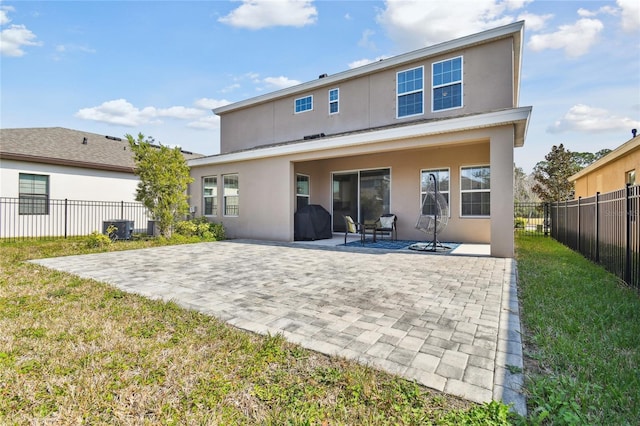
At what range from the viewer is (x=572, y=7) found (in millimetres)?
7301

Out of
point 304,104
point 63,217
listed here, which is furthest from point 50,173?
point 304,104

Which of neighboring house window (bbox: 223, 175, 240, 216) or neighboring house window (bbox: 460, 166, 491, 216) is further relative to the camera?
neighboring house window (bbox: 223, 175, 240, 216)

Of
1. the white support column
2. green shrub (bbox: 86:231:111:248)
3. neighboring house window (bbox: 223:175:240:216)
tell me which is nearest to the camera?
the white support column

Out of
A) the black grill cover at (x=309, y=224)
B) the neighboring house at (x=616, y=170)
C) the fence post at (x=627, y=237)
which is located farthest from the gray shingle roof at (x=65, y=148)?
the neighboring house at (x=616, y=170)

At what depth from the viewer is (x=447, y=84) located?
9.79 meters

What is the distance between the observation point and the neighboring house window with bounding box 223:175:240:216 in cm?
1187

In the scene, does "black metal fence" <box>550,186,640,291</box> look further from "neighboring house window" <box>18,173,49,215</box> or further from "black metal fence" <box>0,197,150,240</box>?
"neighboring house window" <box>18,173,49,215</box>

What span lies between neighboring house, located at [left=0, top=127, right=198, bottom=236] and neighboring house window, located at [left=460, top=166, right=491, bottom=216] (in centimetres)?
1160

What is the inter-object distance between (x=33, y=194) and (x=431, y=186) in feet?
49.3

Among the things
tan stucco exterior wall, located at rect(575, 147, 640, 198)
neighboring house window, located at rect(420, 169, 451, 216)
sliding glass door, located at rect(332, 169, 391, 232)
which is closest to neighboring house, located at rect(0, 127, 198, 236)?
sliding glass door, located at rect(332, 169, 391, 232)

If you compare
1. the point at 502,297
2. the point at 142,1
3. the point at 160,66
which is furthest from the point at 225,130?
the point at 502,297

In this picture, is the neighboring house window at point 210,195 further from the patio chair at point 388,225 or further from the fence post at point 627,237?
→ the fence post at point 627,237

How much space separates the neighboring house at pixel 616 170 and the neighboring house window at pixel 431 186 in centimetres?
505

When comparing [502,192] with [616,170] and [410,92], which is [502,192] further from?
[616,170]
